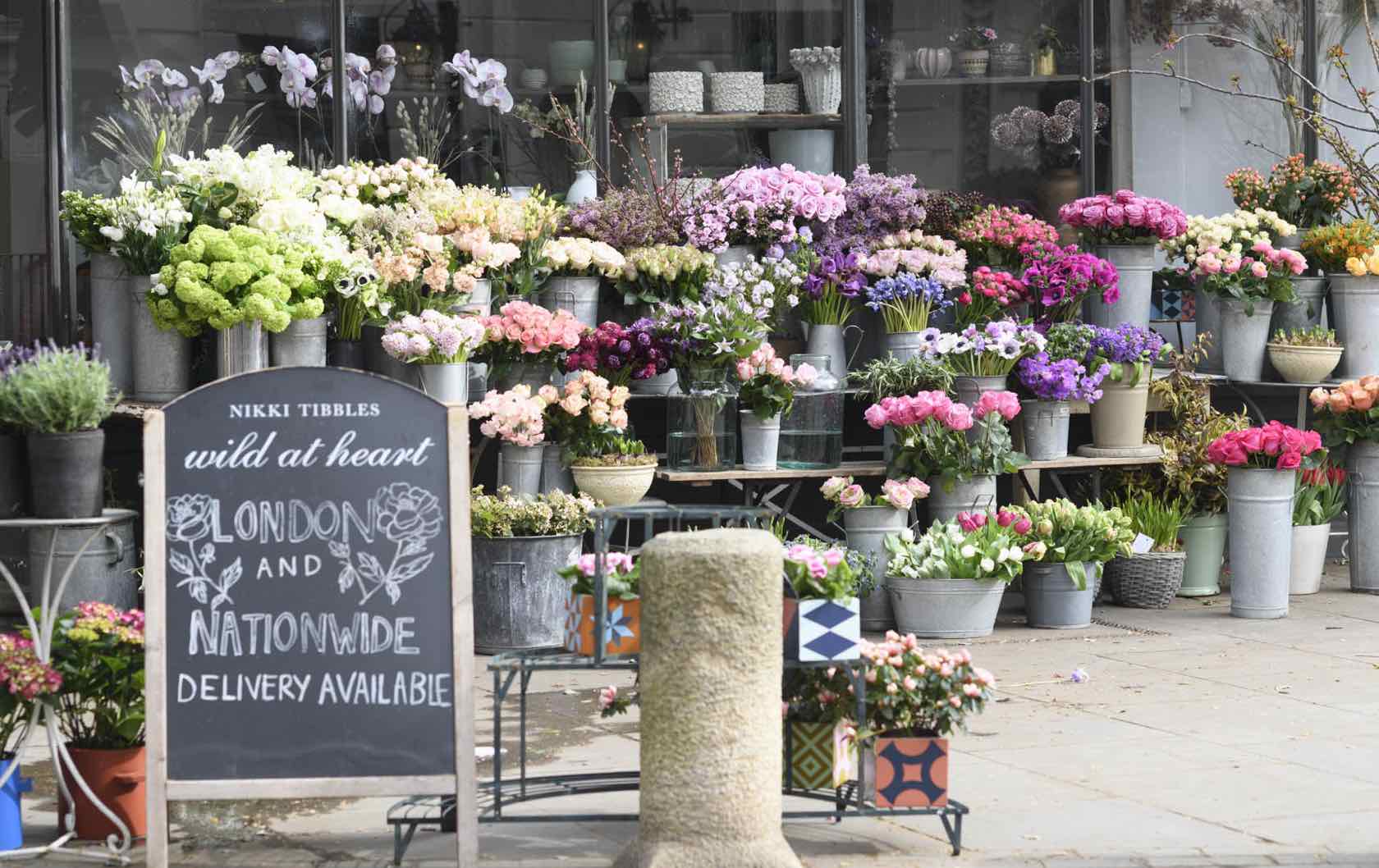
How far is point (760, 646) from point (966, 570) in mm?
3765

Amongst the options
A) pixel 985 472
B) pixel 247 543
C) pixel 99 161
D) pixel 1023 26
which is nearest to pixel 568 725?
pixel 247 543

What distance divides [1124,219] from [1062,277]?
21.5 inches

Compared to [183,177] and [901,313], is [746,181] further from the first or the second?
[183,177]

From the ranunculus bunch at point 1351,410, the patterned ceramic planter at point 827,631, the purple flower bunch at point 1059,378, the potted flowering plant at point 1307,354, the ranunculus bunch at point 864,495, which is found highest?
the potted flowering plant at point 1307,354

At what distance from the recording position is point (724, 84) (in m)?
10.6

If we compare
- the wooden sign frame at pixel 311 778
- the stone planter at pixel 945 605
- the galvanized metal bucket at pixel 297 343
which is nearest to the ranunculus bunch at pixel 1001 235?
the stone planter at pixel 945 605

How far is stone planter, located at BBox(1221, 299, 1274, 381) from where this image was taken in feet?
34.4

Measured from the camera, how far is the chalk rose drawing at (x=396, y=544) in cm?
541

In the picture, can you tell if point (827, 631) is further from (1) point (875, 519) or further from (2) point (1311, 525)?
(2) point (1311, 525)

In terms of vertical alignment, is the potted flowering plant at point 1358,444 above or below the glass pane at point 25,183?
below

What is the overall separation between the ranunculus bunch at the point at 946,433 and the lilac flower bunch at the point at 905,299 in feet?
2.18

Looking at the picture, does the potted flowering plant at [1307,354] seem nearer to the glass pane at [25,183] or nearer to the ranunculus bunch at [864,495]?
the ranunculus bunch at [864,495]

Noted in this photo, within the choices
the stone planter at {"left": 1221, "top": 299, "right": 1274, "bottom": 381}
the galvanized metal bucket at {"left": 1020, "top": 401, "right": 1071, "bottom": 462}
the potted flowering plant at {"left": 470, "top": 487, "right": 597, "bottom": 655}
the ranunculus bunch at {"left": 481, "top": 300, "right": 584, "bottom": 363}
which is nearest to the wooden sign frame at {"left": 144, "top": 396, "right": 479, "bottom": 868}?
the potted flowering plant at {"left": 470, "top": 487, "right": 597, "bottom": 655}

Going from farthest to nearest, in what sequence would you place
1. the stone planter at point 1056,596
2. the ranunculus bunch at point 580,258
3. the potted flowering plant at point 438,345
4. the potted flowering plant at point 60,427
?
the ranunculus bunch at point 580,258 → the stone planter at point 1056,596 → the potted flowering plant at point 438,345 → the potted flowering plant at point 60,427
